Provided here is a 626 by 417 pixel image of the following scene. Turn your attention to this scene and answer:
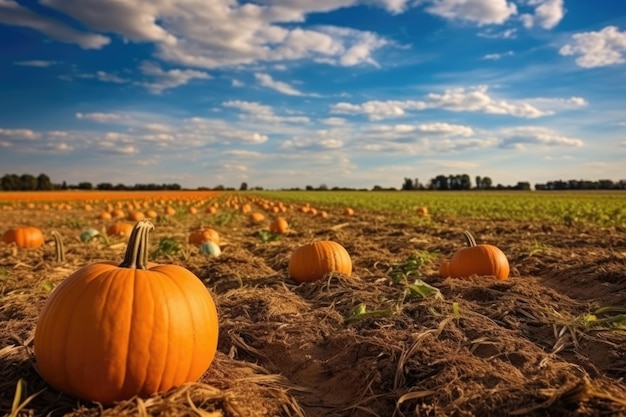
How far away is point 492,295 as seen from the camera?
5.73 m

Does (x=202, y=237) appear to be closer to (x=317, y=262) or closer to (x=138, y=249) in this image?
(x=317, y=262)

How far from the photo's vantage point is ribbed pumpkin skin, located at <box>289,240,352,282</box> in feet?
22.7

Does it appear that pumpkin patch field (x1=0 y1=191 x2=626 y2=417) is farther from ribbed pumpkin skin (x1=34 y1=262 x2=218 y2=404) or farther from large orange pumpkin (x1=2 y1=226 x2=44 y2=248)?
large orange pumpkin (x1=2 y1=226 x2=44 y2=248)

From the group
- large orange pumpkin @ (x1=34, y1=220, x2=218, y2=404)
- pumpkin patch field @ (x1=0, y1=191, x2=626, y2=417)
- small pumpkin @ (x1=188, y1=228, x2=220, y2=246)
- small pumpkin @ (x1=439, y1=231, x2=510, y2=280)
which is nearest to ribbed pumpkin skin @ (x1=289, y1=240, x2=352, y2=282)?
pumpkin patch field @ (x1=0, y1=191, x2=626, y2=417)

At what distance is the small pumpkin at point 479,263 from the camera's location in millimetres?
6684

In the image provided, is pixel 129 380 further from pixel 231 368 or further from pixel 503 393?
pixel 503 393

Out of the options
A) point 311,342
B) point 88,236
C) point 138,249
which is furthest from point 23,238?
point 138,249

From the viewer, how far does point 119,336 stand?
288cm

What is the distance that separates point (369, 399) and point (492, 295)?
2942 mm

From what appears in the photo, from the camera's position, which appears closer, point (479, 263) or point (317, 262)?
point (479, 263)

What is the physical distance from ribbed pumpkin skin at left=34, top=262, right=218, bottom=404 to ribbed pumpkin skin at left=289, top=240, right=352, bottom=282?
3.80 metres

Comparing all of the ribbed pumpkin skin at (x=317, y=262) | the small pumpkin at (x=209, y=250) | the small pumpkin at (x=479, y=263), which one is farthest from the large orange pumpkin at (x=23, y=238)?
the small pumpkin at (x=479, y=263)

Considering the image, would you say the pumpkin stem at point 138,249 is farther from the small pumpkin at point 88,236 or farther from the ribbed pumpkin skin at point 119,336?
the small pumpkin at point 88,236

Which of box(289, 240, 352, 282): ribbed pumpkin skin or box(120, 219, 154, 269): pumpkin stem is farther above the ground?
box(120, 219, 154, 269): pumpkin stem
